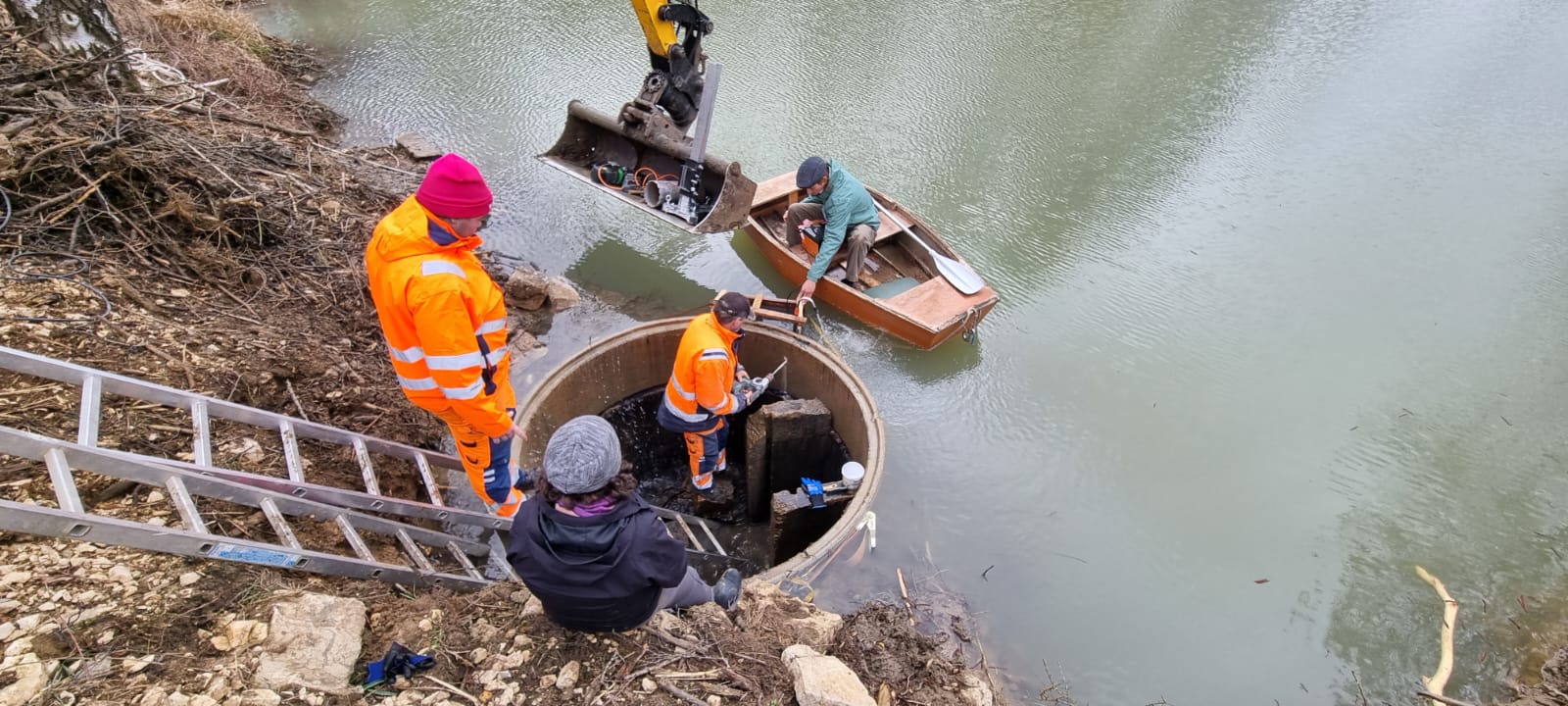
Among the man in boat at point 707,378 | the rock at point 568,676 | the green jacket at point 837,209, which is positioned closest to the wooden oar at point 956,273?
the green jacket at point 837,209

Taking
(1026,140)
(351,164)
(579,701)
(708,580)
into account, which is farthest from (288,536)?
(1026,140)

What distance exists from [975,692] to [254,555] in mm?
2780

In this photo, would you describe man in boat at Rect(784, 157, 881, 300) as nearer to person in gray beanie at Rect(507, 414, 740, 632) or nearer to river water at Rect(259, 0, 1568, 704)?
river water at Rect(259, 0, 1568, 704)

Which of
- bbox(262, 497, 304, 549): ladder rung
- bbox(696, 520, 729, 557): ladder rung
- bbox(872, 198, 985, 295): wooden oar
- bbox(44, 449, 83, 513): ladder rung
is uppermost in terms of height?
bbox(44, 449, 83, 513): ladder rung

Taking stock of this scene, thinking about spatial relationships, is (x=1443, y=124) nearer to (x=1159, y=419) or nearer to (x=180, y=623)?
(x=1159, y=419)

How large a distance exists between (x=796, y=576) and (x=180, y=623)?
2364mm

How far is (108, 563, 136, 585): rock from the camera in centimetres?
225

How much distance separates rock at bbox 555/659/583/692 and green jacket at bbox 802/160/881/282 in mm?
3293

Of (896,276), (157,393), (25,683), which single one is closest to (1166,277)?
Result: (896,276)

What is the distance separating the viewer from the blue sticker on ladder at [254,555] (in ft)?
7.19

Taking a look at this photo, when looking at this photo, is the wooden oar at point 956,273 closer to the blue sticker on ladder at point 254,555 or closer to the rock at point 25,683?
the blue sticker on ladder at point 254,555

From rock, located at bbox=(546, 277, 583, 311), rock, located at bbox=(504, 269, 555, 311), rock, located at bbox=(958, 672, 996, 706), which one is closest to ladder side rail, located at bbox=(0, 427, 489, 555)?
rock, located at bbox=(958, 672, 996, 706)

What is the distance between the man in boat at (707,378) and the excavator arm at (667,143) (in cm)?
156

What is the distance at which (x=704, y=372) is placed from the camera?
3.81 metres
